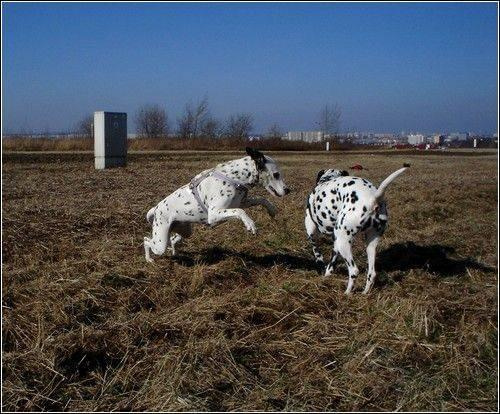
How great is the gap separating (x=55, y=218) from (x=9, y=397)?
613 centimetres

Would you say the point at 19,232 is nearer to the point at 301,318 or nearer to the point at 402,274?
the point at 301,318

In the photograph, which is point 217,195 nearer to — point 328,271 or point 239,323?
point 328,271

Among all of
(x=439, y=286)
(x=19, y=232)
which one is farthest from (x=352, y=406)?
(x=19, y=232)

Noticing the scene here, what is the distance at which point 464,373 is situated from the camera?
14.8ft

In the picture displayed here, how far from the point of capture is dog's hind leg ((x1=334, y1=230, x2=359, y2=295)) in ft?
20.1

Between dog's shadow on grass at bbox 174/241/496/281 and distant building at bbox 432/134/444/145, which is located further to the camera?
distant building at bbox 432/134/444/145

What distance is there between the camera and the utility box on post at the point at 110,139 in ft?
74.3

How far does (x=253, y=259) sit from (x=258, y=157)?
1424 mm

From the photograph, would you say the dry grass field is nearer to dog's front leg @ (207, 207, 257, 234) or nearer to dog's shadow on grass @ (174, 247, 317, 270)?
dog's shadow on grass @ (174, 247, 317, 270)

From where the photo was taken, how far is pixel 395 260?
7.87m

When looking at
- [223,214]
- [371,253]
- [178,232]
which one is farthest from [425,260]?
[178,232]

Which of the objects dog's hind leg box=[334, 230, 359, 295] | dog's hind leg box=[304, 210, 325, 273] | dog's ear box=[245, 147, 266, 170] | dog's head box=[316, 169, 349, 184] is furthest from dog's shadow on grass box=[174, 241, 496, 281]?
dog's ear box=[245, 147, 266, 170]

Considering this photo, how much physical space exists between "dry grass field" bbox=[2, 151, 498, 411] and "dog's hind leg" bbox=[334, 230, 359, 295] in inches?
7.1

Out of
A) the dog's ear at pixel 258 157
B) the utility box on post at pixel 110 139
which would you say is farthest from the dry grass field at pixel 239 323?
the utility box on post at pixel 110 139
